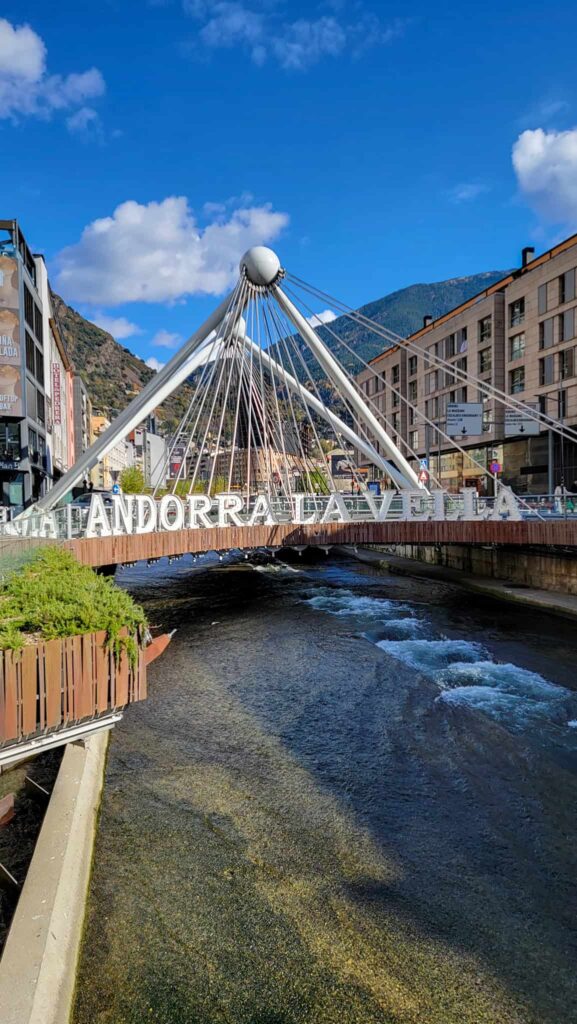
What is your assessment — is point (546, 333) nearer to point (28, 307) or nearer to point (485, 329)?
point (485, 329)

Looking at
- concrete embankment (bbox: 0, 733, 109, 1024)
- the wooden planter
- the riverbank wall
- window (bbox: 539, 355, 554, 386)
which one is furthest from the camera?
window (bbox: 539, 355, 554, 386)

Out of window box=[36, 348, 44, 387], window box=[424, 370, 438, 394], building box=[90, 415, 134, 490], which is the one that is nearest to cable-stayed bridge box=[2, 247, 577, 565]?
window box=[36, 348, 44, 387]

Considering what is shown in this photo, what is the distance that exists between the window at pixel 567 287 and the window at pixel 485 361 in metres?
9.35

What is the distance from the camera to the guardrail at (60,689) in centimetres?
662

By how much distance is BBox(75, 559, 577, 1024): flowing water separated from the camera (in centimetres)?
608

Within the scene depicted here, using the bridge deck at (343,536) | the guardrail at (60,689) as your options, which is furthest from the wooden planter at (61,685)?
the bridge deck at (343,536)

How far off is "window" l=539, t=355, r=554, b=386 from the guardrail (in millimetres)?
47183

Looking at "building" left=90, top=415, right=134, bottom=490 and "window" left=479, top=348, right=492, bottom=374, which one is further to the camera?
"building" left=90, top=415, right=134, bottom=490

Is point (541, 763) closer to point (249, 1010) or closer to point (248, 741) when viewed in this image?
point (248, 741)

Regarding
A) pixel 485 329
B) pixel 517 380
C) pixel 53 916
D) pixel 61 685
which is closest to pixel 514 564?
pixel 517 380

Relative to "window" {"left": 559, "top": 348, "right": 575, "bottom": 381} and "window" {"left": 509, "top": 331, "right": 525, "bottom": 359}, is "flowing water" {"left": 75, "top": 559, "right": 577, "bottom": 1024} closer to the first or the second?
"window" {"left": 559, "top": 348, "right": 575, "bottom": 381}

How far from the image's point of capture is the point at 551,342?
154 feet

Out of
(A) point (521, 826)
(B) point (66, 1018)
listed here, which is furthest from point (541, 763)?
(B) point (66, 1018)

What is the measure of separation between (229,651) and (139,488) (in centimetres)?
10519
